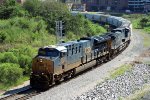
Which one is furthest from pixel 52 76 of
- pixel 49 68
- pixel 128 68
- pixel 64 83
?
pixel 128 68

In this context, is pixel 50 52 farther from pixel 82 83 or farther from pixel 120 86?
pixel 120 86

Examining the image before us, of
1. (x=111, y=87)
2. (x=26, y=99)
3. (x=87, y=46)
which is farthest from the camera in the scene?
(x=87, y=46)

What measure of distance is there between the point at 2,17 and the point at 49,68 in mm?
34245

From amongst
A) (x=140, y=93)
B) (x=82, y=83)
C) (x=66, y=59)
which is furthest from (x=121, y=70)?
(x=66, y=59)

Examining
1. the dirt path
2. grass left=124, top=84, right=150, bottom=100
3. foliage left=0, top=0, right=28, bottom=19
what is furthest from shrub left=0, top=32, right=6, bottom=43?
grass left=124, top=84, right=150, bottom=100

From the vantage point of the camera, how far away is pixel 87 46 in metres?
36.2

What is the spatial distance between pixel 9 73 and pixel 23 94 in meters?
3.71

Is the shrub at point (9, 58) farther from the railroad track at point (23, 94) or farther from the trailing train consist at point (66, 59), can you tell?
the railroad track at point (23, 94)

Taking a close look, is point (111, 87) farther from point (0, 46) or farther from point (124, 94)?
point (0, 46)

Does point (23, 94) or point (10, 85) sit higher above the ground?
point (23, 94)

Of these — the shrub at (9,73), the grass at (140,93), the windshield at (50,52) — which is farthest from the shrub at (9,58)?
the grass at (140,93)

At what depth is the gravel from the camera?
27.4 meters

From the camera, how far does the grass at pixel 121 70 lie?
35331 millimetres

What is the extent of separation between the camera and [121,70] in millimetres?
37938
